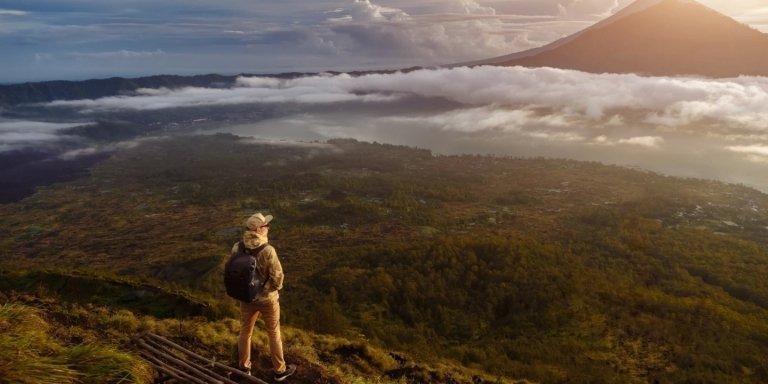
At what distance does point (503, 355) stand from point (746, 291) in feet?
217

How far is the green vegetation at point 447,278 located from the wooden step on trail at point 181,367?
6.37 feet

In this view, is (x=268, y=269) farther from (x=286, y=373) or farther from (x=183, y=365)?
(x=183, y=365)

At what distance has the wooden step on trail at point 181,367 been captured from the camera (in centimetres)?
1138

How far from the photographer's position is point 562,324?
65188mm

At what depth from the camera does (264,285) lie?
436 inches

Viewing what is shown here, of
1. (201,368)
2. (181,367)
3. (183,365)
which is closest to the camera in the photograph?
(183,365)

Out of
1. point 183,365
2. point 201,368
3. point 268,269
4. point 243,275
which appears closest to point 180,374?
point 183,365

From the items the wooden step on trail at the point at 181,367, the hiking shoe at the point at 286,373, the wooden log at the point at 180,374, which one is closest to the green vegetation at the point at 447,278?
the hiking shoe at the point at 286,373

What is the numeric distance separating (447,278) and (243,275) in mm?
79161

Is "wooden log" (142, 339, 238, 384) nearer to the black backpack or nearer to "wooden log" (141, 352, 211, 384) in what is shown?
"wooden log" (141, 352, 211, 384)

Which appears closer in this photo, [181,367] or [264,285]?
[264,285]

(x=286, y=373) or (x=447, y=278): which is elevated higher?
Answer: (x=286, y=373)

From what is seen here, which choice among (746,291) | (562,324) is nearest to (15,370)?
(562,324)

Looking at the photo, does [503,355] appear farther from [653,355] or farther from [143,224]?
[143,224]
